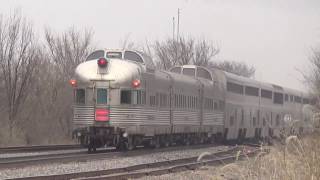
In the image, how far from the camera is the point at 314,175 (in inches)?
323

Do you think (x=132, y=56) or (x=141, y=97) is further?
(x=132, y=56)

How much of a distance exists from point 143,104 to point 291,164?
13.2m

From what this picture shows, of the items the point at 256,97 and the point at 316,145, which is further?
the point at 256,97

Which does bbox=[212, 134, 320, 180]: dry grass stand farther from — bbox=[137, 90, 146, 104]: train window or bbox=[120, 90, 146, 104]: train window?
bbox=[137, 90, 146, 104]: train window

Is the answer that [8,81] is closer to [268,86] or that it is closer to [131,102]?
[131,102]

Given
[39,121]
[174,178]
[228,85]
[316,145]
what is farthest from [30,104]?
[316,145]

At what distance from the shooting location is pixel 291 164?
29.2ft

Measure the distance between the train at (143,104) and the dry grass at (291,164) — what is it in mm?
6665

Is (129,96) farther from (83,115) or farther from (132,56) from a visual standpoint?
(132,56)

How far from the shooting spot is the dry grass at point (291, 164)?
27.5 feet

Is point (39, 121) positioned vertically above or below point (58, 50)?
below

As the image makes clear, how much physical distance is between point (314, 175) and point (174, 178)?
6.18 metres

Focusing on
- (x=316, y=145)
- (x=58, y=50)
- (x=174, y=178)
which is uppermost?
(x=58, y=50)

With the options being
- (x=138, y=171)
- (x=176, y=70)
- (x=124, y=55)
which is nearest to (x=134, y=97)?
(x=124, y=55)
